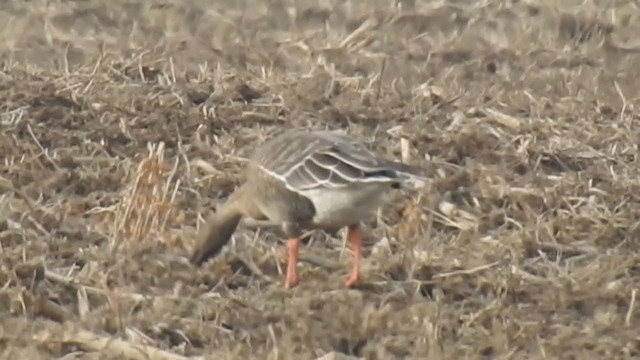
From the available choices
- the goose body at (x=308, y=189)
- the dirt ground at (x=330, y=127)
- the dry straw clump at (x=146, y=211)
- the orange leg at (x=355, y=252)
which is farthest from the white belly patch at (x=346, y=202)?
the dry straw clump at (x=146, y=211)

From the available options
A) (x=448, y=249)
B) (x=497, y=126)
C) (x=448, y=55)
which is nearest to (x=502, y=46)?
(x=448, y=55)

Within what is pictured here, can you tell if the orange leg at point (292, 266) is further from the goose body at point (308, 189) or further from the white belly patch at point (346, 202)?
the white belly patch at point (346, 202)

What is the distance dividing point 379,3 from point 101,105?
149 inches

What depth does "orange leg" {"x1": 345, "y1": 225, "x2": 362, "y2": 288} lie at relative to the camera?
6.68 meters

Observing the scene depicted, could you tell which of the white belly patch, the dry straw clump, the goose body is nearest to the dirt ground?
the dry straw clump

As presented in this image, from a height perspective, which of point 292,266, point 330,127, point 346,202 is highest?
point 346,202

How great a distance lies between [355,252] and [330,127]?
2750 millimetres

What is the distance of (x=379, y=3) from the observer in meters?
12.6

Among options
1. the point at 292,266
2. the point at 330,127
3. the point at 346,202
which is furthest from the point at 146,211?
the point at 330,127

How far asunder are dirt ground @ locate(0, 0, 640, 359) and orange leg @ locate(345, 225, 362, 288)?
68 mm

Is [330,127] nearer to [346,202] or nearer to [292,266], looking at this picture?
[292,266]

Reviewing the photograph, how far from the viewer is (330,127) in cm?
938

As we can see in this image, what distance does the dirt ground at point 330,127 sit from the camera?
6.27 m

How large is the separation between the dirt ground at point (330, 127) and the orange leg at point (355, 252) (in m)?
0.07
